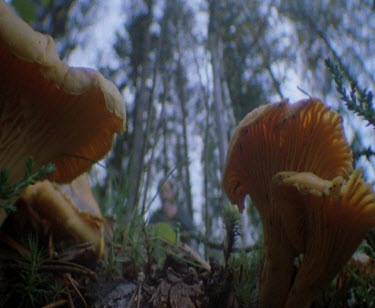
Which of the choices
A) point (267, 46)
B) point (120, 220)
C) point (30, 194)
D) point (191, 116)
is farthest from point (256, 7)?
point (30, 194)

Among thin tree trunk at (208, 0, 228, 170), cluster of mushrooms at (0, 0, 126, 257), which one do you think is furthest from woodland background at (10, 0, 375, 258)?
cluster of mushrooms at (0, 0, 126, 257)

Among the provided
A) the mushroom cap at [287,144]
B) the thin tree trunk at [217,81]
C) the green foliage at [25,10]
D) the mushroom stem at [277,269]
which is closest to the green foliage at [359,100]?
the mushroom cap at [287,144]

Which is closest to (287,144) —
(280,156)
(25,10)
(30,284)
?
(280,156)

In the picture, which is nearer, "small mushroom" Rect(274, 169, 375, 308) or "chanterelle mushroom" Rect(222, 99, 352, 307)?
"small mushroom" Rect(274, 169, 375, 308)

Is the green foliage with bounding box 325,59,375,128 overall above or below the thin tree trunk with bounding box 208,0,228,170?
Result: below

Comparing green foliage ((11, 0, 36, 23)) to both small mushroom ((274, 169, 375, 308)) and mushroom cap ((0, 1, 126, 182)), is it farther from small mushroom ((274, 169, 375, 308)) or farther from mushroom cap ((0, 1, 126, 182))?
small mushroom ((274, 169, 375, 308))

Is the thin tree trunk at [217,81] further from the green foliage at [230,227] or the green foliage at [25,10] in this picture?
the green foliage at [25,10]

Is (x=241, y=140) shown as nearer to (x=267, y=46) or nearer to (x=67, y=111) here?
(x=67, y=111)
